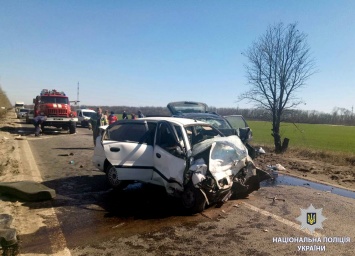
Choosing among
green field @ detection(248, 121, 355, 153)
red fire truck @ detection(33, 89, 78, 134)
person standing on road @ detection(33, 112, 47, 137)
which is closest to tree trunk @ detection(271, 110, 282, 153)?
green field @ detection(248, 121, 355, 153)

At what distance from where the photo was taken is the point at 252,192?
7.41 meters

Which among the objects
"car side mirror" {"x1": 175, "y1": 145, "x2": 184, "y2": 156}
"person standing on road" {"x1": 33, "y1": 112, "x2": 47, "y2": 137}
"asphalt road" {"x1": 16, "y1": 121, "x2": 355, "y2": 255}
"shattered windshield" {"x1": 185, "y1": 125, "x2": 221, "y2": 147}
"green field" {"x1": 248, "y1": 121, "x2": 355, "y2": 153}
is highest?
"shattered windshield" {"x1": 185, "y1": 125, "x2": 221, "y2": 147}

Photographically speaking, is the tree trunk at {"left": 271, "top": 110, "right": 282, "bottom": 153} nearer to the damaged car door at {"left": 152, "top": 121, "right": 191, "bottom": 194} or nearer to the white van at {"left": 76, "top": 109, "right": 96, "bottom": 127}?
Answer: the damaged car door at {"left": 152, "top": 121, "right": 191, "bottom": 194}

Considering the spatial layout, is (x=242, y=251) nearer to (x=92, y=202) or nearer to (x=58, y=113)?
(x=92, y=202)

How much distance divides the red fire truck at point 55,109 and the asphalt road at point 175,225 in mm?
14340

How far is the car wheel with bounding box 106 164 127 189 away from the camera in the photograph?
675 cm

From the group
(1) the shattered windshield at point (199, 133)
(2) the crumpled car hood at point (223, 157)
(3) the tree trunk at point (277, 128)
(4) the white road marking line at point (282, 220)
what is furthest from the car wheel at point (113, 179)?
(3) the tree trunk at point (277, 128)

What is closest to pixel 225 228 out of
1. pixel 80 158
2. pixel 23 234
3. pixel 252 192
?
pixel 252 192

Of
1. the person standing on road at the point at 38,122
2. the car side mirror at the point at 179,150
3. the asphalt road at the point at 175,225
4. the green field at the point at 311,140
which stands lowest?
the green field at the point at 311,140

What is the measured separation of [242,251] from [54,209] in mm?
3530

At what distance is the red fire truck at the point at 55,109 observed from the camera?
20875 mm

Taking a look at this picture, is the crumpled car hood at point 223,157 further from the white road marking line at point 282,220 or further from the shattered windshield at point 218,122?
the shattered windshield at point 218,122

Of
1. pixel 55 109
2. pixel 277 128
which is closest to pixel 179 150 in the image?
pixel 277 128

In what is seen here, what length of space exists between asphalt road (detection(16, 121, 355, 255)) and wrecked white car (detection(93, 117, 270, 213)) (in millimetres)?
373
